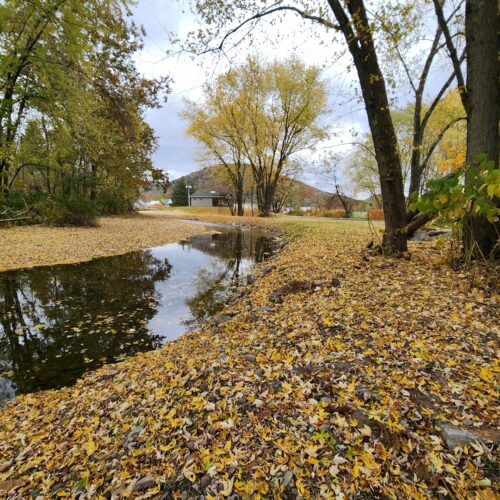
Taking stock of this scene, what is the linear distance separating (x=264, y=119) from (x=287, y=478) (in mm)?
24520

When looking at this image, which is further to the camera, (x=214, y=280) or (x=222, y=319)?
(x=214, y=280)

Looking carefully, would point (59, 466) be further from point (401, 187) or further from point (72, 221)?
point (72, 221)

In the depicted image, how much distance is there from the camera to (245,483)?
1666 millimetres

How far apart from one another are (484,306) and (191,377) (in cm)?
340

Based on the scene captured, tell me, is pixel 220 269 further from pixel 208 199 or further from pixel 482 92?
pixel 208 199

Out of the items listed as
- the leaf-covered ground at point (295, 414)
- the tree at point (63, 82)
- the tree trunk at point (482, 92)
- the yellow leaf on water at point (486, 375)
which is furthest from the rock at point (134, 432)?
the tree at point (63, 82)

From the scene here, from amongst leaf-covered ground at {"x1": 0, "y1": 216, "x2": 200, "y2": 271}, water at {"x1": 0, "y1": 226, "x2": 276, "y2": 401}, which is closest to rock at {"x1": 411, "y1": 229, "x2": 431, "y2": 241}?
water at {"x1": 0, "y1": 226, "x2": 276, "y2": 401}

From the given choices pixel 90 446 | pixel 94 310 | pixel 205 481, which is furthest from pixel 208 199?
pixel 205 481

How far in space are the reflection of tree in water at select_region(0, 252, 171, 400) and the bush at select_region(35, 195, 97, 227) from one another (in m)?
8.55

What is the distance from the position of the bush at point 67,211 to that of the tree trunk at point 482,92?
17.0 m

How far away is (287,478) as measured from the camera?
1.65 m

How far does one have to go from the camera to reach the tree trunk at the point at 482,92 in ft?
12.9

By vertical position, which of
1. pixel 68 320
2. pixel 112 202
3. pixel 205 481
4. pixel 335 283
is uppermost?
pixel 112 202

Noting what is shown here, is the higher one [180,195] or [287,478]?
[180,195]
